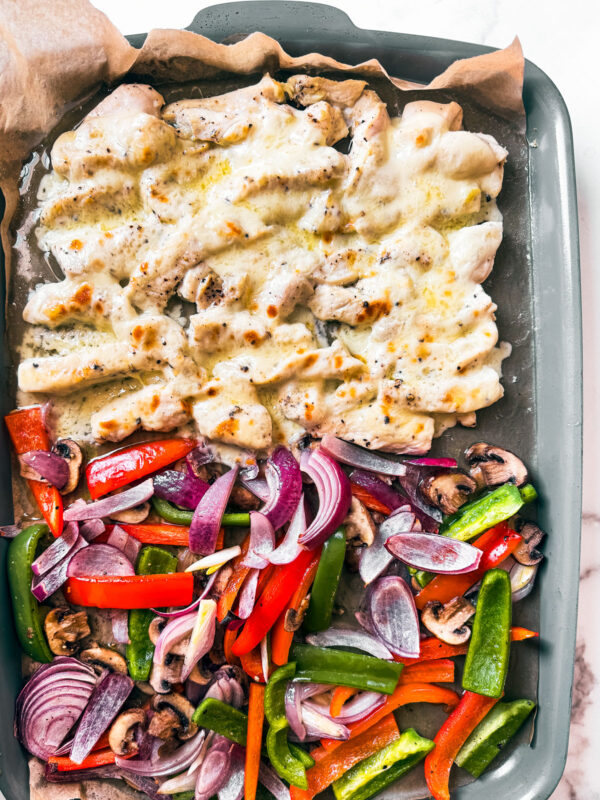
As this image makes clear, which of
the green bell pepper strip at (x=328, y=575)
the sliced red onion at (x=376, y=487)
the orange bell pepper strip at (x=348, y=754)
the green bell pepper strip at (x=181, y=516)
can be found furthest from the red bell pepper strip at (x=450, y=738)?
the green bell pepper strip at (x=181, y=516)

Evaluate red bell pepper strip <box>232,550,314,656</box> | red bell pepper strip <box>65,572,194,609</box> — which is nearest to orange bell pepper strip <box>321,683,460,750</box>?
red bell pepper strip <box>232,550,314,656</box>

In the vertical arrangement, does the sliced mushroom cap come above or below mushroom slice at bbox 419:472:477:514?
below

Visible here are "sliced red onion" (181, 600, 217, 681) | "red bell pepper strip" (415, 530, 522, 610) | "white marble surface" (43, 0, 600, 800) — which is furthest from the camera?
"white marble surface" (43, 0, 600, 800)

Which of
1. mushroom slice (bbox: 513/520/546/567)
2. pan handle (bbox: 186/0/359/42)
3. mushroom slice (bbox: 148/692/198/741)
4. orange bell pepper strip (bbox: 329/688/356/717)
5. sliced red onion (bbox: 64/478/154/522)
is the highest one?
pan handle (bbox: 186/0/359/42)

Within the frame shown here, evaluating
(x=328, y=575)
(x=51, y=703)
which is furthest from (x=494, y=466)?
(x=51, y=703)

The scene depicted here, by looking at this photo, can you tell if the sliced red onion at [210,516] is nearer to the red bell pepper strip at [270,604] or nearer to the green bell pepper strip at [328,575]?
the red bell pepper strip at [270,604]

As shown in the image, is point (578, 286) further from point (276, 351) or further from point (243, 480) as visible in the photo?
point (243, 480)

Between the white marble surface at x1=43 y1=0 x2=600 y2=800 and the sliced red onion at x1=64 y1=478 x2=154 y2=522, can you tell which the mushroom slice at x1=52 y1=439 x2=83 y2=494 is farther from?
the white marble surface at x1=43 y1=0 x2=600 y2=800

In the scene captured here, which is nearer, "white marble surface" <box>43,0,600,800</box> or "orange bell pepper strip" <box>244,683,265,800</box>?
"orange bell pepper strip" <box>244,683,265,800</box>

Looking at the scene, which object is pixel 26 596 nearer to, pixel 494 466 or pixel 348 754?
pixel 348 754
